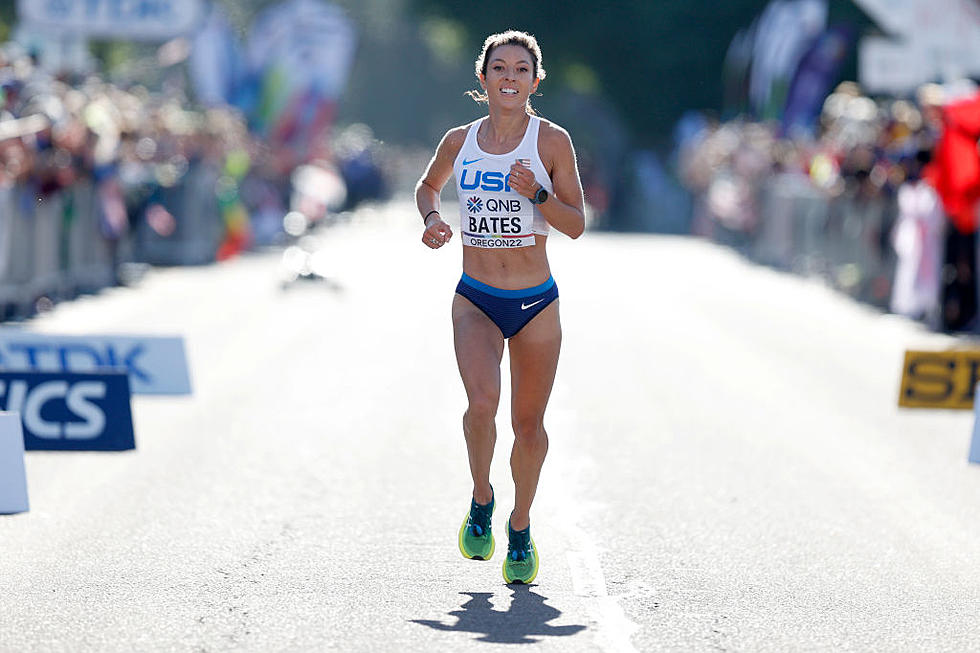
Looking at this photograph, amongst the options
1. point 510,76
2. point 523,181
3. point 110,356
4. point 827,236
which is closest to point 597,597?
point 523,181

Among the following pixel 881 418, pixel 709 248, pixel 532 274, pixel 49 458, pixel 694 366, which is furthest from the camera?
pixel 709 248

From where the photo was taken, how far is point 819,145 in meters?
30.0

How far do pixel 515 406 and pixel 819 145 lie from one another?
2295 centimetres

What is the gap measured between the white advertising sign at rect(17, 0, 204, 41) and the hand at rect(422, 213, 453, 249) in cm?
2248

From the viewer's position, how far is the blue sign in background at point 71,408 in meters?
10.4

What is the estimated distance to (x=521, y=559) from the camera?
7.70m

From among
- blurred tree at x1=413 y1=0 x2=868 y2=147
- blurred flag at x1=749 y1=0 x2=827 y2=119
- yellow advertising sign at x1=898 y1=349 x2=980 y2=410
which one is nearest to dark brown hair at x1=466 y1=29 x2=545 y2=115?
yellow advertising sign at x1=898 y1=349 x2=980 y2=410

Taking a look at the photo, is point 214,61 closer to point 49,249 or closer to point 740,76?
point 740,76

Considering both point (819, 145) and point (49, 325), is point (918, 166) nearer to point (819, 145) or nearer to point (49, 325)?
point (49, 325)

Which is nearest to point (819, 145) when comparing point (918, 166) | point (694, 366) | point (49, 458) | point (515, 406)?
point (918, 166)

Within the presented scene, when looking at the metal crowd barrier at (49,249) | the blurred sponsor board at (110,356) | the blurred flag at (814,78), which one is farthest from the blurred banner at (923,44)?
the blurred flag at (814,78)

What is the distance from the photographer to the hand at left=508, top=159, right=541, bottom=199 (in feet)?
24.5

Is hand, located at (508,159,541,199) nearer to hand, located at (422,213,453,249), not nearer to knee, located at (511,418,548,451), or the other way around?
hand, located at (422,213,453,249)

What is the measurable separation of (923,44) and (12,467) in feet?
53.2
